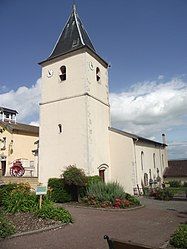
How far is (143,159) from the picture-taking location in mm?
27125

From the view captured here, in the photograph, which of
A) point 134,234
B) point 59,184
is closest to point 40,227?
point 134,234

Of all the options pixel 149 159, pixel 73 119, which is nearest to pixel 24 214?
pixel 73 119

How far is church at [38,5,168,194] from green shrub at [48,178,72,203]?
278 cm

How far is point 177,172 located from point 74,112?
19.0m

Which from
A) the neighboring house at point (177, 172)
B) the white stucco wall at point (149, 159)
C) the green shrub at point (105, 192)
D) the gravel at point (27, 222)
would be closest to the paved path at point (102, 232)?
the gravel at point (27, 222)

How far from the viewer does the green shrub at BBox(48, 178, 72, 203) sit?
1834 cm

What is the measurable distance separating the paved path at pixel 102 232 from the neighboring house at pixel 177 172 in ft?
72.0

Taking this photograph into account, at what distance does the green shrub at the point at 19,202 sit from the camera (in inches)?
431

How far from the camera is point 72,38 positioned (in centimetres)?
2608

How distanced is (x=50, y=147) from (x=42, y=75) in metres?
7.58

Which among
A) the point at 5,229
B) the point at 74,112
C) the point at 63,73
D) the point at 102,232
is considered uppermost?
the point at 63,73

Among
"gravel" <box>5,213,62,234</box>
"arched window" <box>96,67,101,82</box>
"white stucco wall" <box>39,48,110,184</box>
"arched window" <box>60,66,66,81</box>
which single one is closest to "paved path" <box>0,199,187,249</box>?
"gravel" <box>5,213,62,234</box>

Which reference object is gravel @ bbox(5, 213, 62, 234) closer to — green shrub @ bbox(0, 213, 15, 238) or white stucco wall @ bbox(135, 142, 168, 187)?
green shrub @ bbox(0, 213, 15, 238)

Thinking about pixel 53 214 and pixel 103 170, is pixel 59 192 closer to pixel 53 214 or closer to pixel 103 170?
pixel 103 170
